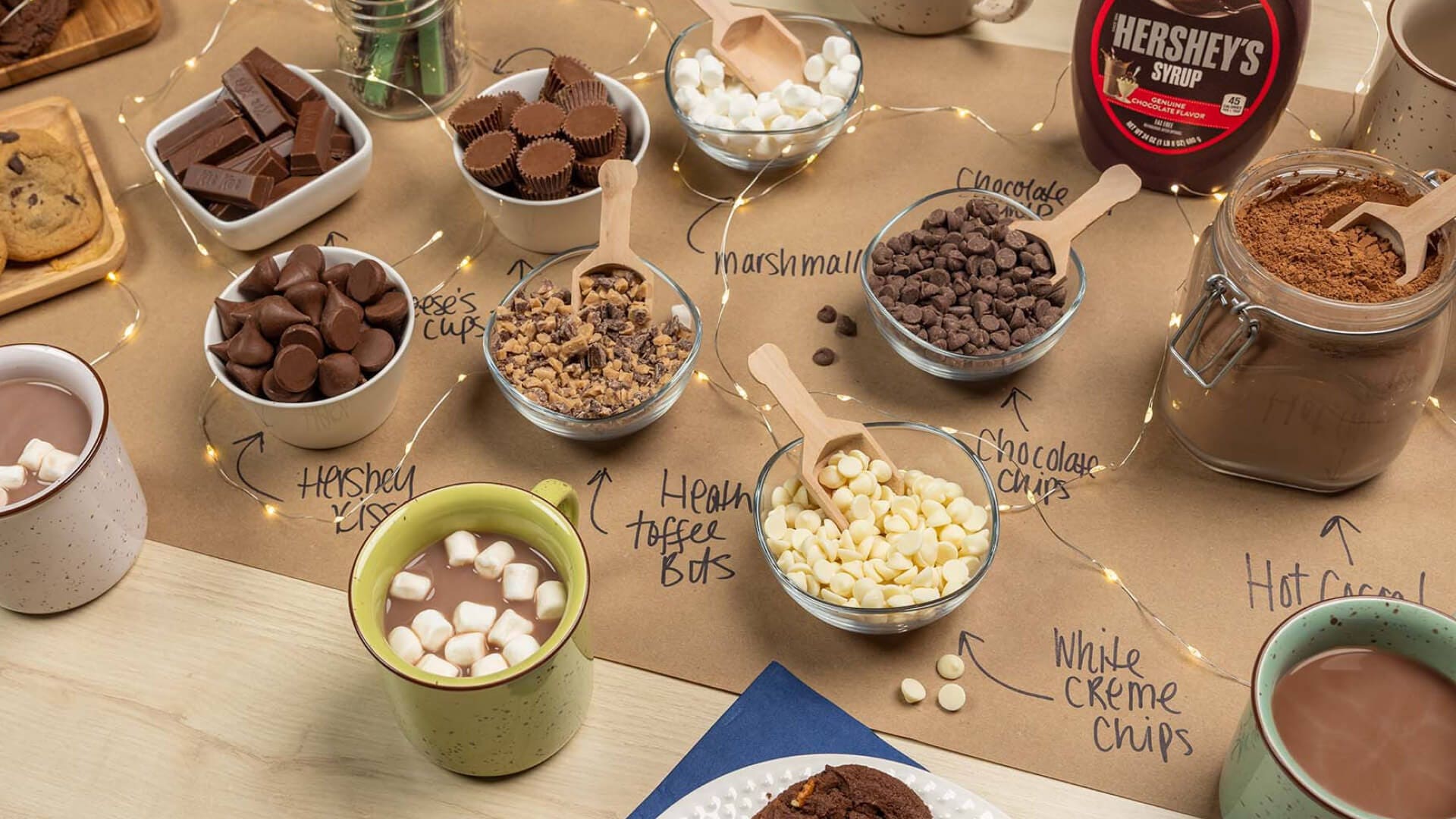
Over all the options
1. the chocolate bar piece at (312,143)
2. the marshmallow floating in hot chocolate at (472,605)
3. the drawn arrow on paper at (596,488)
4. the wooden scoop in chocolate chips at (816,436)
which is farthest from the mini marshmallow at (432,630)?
the chocolate bar piece at (312,143)

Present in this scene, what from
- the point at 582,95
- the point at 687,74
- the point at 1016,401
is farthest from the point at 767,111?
the point at 1016,401

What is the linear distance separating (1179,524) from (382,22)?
1.03 metres

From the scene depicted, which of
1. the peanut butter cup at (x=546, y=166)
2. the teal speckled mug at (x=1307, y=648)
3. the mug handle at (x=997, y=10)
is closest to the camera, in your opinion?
the teal speckled mug at (x=1307, y=648)

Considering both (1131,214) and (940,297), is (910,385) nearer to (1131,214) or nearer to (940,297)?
(940,297)

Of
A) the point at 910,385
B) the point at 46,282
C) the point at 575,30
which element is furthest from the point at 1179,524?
the point at 46,282

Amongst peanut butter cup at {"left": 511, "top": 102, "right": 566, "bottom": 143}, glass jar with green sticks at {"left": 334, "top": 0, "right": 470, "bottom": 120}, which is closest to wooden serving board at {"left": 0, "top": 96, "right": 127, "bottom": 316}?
glass jar with green sticks at {"left": 334, "top": 0, "right": 470, "bottom": 120}

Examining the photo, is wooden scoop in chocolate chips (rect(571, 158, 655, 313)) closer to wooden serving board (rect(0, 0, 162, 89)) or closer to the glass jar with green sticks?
the glass jar with green sticks

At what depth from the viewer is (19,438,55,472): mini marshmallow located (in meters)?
1.07

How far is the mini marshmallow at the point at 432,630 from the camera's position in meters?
0.98

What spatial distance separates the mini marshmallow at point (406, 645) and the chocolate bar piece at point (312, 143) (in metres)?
0.63

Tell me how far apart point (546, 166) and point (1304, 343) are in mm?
748

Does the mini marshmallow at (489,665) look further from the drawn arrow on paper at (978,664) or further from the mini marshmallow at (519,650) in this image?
the drawn arrow on paper at (978,664)

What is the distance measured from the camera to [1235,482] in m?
1.22

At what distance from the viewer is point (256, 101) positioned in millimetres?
1422
